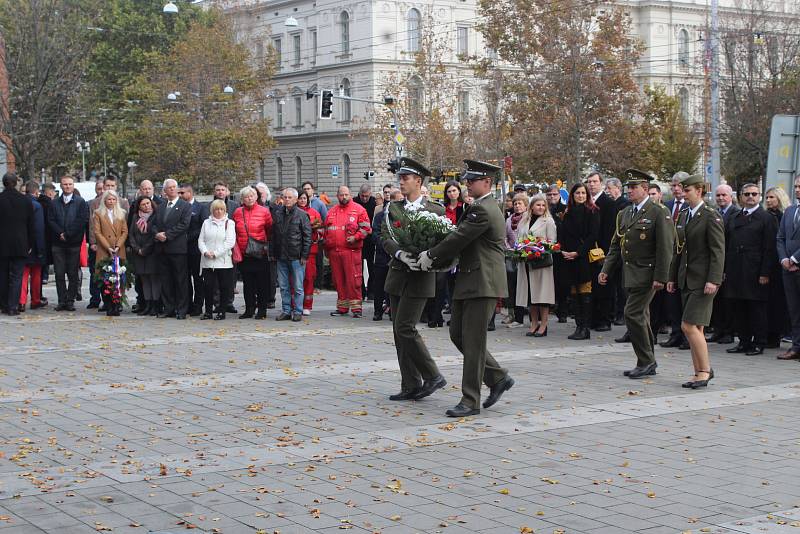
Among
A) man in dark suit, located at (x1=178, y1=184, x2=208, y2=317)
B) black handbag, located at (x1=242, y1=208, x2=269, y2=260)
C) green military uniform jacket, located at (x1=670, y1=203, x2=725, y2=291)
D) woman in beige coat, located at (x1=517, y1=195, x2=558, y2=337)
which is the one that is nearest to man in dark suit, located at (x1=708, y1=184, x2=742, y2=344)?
woman in beige coat, located at (x1=517, y1=195, x2=558, y2=337)

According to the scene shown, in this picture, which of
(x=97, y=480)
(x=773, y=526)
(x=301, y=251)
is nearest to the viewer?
(x=773, y=526)

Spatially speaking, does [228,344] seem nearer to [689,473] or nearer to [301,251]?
[301,251]

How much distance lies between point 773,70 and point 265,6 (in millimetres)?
45696

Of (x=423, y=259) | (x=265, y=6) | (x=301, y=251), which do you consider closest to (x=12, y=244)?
(x=301, y=251)

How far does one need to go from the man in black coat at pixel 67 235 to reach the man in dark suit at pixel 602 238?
27.4 ft

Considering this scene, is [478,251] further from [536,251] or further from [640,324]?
[536,251]

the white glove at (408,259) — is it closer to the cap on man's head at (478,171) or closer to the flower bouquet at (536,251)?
the cap on man's head at (478,171)

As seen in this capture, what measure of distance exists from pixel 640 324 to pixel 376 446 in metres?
4.38

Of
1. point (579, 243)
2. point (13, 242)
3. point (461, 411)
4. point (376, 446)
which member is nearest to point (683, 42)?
point (13, 242)

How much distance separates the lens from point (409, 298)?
35.3 feet

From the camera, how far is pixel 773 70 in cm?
4872

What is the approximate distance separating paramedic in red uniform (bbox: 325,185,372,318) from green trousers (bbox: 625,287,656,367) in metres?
7.05

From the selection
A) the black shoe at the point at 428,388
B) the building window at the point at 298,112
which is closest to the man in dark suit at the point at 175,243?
the black shoe at the point at 428,388

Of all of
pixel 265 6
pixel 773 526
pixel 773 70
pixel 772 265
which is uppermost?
pixel 265 6
